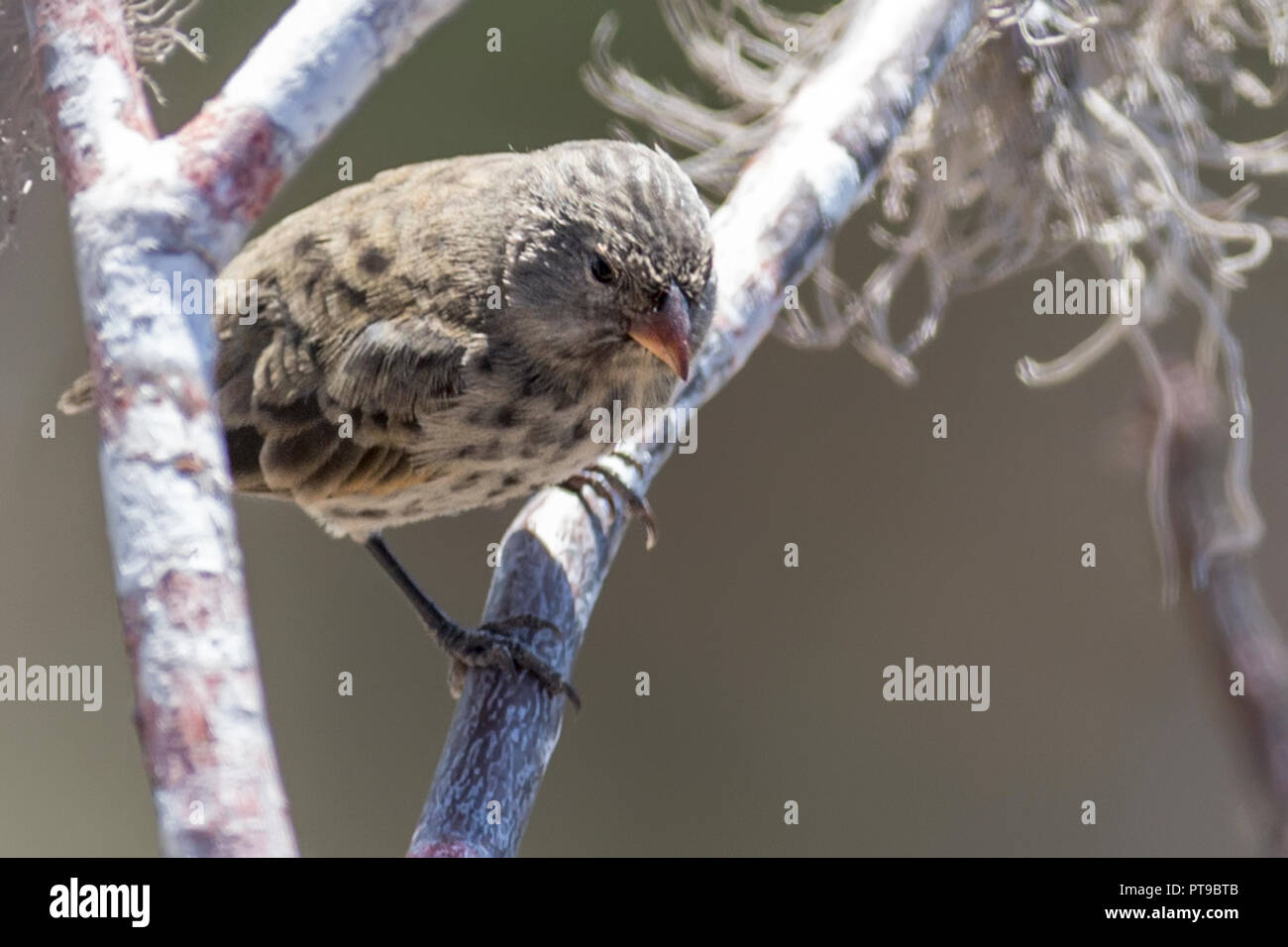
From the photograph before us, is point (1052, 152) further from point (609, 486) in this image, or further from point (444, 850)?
point (444, 850)

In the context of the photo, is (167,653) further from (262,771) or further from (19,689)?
(19,689)

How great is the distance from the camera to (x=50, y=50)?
1.25 m

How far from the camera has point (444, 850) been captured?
157 centimetres

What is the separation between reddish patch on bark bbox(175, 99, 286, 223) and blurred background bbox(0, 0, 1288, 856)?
83.1 inches

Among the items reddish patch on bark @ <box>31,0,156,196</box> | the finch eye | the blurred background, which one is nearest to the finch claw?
the finch eye

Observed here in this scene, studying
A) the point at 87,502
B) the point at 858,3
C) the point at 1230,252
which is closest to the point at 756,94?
the point at 858,3

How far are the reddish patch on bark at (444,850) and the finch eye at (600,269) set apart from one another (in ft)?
2.75

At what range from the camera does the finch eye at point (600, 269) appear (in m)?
2.03

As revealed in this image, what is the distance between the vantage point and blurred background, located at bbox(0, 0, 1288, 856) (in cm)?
333

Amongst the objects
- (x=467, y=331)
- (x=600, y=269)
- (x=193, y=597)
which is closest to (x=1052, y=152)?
(x=600, y=269)

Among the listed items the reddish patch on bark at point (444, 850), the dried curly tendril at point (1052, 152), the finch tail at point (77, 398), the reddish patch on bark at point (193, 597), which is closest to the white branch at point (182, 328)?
the reddish patch on bark at point (193, 597)

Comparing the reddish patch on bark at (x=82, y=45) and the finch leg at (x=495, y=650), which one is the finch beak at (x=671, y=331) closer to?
the finch leg at (x=495, y=650)

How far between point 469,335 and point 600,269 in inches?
8.7

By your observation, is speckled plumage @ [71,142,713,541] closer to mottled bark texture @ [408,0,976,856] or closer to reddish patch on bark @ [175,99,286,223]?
mottled bark texture @ [408,0,976,856]
